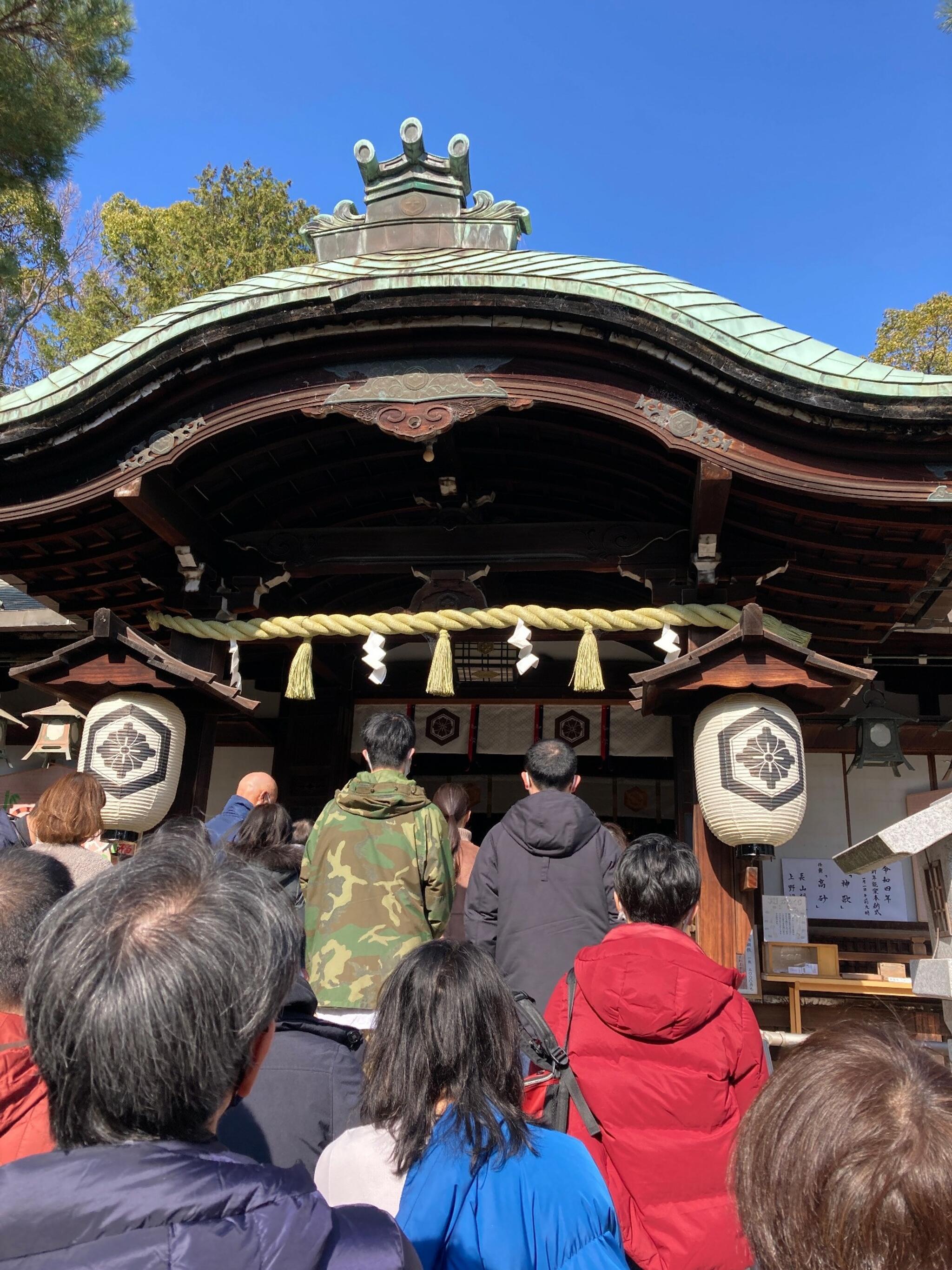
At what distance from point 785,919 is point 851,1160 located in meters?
6.40

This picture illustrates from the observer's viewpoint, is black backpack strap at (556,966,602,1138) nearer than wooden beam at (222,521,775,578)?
Yes

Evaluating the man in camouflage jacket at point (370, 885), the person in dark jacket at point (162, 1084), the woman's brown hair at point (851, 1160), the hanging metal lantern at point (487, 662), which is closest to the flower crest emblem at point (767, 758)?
the man in camouflage jacket at point (370, 885)

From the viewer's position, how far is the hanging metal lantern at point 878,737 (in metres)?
7.09

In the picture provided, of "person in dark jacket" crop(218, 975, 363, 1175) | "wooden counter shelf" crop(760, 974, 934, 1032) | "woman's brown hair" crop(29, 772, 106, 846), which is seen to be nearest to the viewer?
"person in dark jacket" crop(218, 975, 363, 1175)

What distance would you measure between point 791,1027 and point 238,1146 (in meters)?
5.36

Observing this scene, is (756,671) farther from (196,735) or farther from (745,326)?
(196,735)

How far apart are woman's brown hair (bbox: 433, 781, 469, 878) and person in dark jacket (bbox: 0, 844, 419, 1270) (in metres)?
3.06

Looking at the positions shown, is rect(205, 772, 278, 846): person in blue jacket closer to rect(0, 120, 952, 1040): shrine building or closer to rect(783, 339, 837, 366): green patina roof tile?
rect(0, 120, 952, 1040): shrine building

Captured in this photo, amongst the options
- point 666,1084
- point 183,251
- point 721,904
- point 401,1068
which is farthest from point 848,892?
point 183,251

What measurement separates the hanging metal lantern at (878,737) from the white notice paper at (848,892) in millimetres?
1016

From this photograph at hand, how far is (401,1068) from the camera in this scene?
187 cm

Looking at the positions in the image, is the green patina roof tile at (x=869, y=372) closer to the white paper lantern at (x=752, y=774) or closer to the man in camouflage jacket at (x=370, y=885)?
the white paper lantern at (x=752, y=774)

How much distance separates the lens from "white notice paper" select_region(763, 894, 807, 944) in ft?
22.8

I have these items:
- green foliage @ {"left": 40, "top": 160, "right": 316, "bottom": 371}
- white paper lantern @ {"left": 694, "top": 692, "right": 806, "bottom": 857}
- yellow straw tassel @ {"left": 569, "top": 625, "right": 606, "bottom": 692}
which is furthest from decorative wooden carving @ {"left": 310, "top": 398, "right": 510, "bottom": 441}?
green foliage @ {"left": 40, "top": 160, "right": 316, "bottom": 371}
